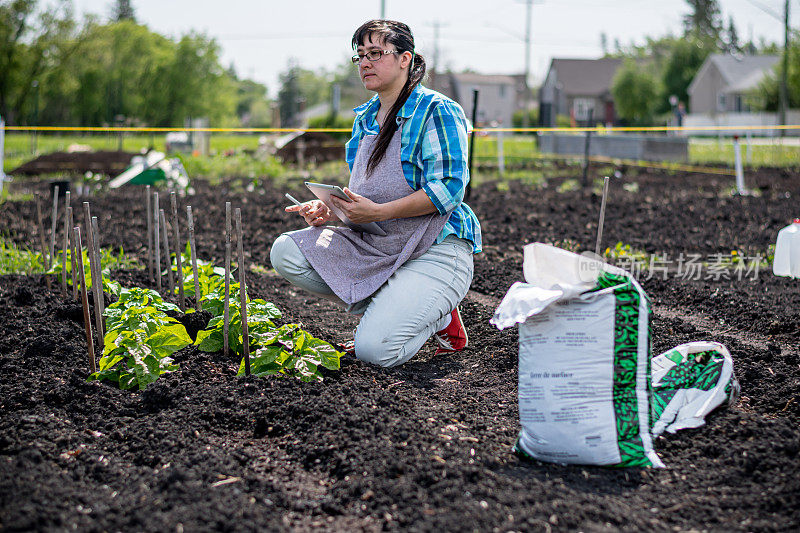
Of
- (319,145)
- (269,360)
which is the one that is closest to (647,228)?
(269,360)

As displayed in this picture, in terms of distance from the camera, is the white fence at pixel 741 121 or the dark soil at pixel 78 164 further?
the white fence at pixel 741 121

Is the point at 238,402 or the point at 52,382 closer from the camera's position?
the point at 238,402

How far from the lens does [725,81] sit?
44.4 metres

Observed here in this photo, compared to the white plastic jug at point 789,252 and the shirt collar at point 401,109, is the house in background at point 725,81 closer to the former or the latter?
the white plastic jug at point 789,252

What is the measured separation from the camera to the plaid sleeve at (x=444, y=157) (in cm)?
293

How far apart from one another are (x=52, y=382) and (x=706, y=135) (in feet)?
133

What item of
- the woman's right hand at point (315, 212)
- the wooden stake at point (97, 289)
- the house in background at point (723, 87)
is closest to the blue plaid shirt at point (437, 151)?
the woman's right hand at point (315, 212)

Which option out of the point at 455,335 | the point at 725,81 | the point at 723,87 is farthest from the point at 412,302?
the point at 723,87

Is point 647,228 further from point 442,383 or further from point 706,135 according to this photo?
point 706,135

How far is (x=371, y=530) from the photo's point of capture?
185cm

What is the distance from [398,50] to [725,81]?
47.1 meters

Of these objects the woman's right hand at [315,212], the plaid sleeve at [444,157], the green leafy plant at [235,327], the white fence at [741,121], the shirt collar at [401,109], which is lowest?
the green leafy plant at [235,327]

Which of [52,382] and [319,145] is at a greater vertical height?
[319,145]

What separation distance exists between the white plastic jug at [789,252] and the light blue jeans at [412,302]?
2.75 meters
